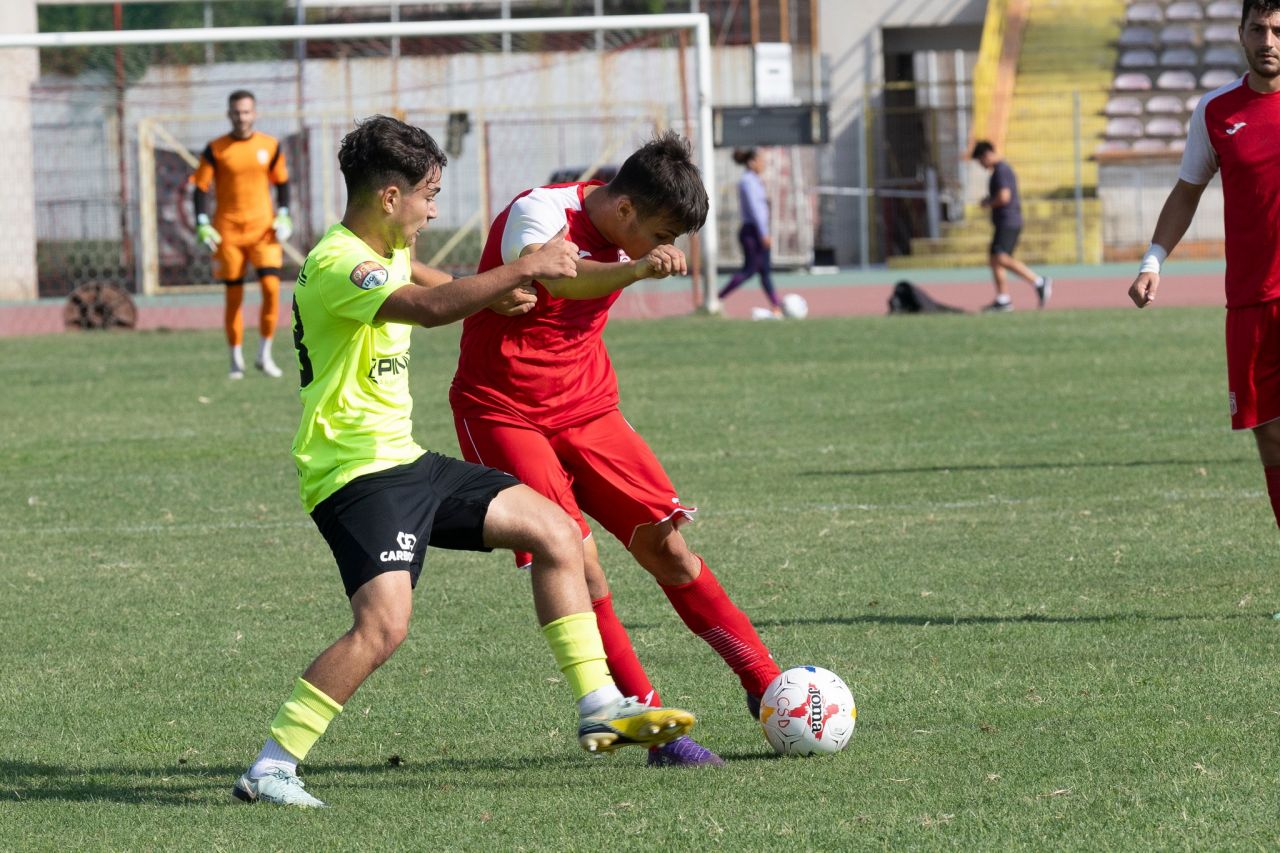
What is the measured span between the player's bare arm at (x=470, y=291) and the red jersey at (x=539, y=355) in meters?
0.63

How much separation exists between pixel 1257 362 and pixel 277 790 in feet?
12.3

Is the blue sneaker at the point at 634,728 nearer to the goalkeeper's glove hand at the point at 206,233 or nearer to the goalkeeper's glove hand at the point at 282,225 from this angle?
the goalkeeper's glove hand at the point at 282,225

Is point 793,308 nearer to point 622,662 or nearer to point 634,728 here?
point 622,662

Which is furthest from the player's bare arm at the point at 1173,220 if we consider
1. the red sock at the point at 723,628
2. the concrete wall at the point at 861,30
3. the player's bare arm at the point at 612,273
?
the concrete wall at the point at 861,30

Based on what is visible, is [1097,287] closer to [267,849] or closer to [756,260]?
[756,260]

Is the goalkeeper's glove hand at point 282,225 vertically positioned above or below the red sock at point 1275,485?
above

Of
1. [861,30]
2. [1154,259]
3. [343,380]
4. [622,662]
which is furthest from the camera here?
[861,30]

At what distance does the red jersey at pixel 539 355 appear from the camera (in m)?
5.10

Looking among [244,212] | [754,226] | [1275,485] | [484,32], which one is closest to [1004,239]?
[754,226]

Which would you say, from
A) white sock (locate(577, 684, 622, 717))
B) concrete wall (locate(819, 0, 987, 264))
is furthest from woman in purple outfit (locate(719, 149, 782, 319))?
white sock (locate(577, 684, 622, 717))

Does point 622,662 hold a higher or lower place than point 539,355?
lower

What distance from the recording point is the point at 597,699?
454cm

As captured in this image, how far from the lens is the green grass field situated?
4.33 m

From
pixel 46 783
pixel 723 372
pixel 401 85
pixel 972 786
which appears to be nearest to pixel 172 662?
pixel 46 783
